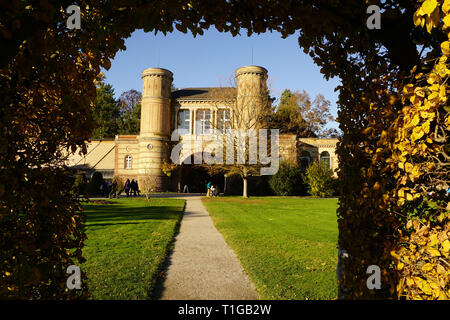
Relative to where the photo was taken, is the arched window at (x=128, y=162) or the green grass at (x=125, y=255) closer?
the green grass at (x=125, y=255)

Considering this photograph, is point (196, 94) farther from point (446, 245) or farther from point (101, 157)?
point (446, 245)

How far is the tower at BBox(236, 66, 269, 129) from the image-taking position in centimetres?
2920

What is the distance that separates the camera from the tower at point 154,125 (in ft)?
115

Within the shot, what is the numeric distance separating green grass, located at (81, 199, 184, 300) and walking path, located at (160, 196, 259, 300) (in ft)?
1.10

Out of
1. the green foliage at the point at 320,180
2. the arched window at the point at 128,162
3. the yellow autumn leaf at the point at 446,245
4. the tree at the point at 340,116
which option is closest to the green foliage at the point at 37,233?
the tree at the point at 340,116

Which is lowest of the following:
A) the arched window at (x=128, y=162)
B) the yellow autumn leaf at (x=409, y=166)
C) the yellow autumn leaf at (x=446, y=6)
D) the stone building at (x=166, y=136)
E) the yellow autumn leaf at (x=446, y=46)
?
the yellow autumn leaf at (x=409, y=166)

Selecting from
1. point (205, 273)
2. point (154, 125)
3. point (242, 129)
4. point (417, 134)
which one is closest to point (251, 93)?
point (242, 129)

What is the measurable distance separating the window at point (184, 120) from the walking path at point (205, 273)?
31.2 m

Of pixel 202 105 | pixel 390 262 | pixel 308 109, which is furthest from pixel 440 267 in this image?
pixel 308 109

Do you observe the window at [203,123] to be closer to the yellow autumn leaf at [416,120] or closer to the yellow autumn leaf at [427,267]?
the yellow autumn leaf at [416,120]

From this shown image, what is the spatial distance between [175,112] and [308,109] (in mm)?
25483

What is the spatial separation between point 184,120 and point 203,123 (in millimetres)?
2988

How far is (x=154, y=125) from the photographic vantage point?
1416 inches
